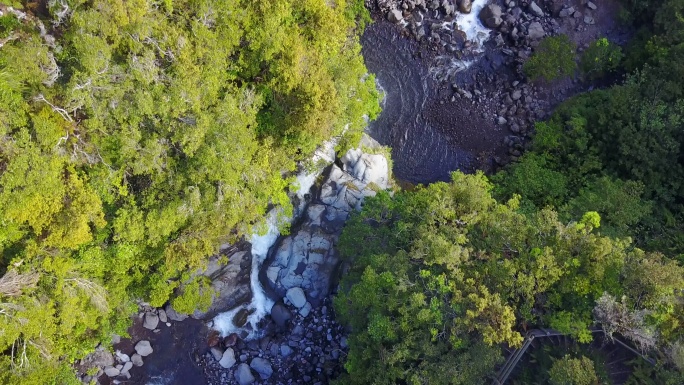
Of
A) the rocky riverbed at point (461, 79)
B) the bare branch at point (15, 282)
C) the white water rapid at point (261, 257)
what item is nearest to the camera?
the bare branch at point (15, 282)

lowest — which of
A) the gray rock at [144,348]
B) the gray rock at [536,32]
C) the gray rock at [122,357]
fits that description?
the gray rock at [122,357]

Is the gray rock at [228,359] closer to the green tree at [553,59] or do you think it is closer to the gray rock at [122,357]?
the gray rock at [122,357]

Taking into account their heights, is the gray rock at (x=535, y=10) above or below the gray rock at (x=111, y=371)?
above

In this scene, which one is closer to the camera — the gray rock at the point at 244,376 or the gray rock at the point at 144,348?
the gray rock at the point at 144,348

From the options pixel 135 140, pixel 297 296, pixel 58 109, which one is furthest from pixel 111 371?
pixel 58 109

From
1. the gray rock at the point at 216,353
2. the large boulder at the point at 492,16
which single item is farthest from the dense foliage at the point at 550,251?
the gray rock at the point at 216,353

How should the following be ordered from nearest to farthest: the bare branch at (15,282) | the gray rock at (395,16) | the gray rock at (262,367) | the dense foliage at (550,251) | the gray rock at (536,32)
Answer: the bare branch at (15,282), the dense foliage at (550,251), the gray rock at (262,367), the gray rock at (395,16), the gray rock at (536,32)

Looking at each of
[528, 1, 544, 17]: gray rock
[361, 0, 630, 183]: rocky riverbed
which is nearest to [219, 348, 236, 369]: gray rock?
[361, 0, 630, 183]: rocky riverbed
